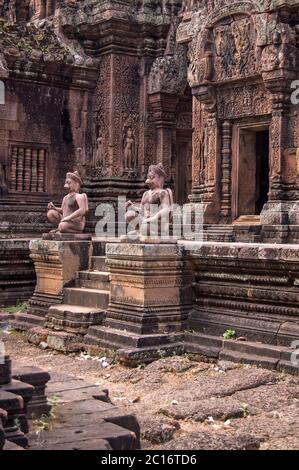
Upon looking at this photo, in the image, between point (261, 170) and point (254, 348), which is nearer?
point (254, 348)

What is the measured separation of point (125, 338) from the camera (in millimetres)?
7449

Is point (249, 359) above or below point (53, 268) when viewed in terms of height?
below

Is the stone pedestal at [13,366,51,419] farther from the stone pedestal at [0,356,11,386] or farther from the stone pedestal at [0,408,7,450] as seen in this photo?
the stone pedestal at [0,408,7,450]

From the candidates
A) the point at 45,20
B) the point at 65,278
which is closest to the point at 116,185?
the point at 45,20

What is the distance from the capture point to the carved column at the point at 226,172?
11922 millimetres

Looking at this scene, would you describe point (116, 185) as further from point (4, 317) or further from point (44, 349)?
point (44, 349)

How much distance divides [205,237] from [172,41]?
4669 mm

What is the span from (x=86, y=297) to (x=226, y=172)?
407 cm

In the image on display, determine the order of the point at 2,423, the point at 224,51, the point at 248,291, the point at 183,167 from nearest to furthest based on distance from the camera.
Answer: the point at 2,423, the point at 248,291, the point at 224,51, the point at 183,167

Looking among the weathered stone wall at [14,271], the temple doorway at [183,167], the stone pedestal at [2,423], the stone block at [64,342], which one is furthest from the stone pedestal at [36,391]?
the temple doorway at [183,167]

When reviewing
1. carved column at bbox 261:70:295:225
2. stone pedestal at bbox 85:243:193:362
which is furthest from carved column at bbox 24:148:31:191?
stone pedestal at bbox 85:243:193:362

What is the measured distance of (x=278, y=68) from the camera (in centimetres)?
1060

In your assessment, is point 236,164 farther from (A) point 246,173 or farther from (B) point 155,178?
(B) point 155,178

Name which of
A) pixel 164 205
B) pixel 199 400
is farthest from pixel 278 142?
pixel 199 400
